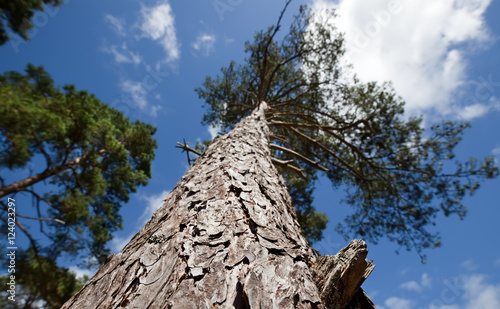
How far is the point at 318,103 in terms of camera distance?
744 centimetres

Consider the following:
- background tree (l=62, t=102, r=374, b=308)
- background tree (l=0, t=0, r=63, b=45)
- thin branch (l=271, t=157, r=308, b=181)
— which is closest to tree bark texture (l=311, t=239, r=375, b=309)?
background tree (l=62, t=102, r=374, b=308)

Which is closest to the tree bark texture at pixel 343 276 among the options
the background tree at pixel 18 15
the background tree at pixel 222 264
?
the background tree at pixel 222 264

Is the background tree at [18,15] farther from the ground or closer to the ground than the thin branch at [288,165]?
farther from the ground

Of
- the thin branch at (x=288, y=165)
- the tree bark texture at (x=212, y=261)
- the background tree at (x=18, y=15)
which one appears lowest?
the tree bark texture at (x=212, y=261)

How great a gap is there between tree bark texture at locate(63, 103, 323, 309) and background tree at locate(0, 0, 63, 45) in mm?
6276

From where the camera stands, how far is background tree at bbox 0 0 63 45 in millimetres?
4962

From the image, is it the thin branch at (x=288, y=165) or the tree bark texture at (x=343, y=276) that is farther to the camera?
the thin branch at (x=288, y=165)

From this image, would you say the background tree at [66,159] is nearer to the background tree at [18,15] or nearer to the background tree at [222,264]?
the background tree at [18,15]

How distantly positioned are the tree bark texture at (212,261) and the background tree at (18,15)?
6.28 metres

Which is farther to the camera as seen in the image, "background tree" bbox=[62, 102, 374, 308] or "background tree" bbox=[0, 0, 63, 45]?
"background tree" bbox=[0, 0, 63, 45]

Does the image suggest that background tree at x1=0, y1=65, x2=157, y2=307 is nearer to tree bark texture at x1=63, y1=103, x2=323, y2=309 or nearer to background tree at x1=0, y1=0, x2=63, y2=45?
background tree at x1=0, y1=0, x2=63, y2=45

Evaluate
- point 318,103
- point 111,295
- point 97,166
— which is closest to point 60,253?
point 97,166

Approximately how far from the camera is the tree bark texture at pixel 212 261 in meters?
0.75

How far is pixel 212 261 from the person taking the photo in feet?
2.86
